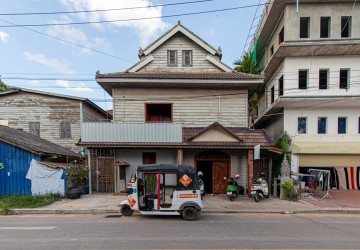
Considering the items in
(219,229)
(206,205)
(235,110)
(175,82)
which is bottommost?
(206,205)

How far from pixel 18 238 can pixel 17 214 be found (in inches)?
157

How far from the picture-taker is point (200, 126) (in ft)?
47.5

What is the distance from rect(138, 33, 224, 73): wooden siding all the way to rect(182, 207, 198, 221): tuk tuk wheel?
33.3 ft

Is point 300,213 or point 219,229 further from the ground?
point 219,229

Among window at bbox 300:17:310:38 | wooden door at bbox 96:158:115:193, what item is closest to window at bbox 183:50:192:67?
window at bbox 300:17:310:38

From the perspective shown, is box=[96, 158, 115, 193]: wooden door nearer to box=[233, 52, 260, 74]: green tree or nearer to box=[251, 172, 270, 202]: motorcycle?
box=[251, 172, 270, 202]: motorcycle

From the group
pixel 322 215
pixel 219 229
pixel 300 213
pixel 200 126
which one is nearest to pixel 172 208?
pixel 219 229

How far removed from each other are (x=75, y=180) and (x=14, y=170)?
10.6 feet

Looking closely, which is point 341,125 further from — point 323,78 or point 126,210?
point 126,210

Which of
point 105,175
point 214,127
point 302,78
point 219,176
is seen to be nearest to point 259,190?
point 219,176

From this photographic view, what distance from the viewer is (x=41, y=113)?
19469 mm

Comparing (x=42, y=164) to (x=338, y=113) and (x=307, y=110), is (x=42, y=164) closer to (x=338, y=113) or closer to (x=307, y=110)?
(x=307, y=110)

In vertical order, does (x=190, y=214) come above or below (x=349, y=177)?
above

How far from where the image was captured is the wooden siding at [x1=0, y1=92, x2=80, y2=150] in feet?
63.8
